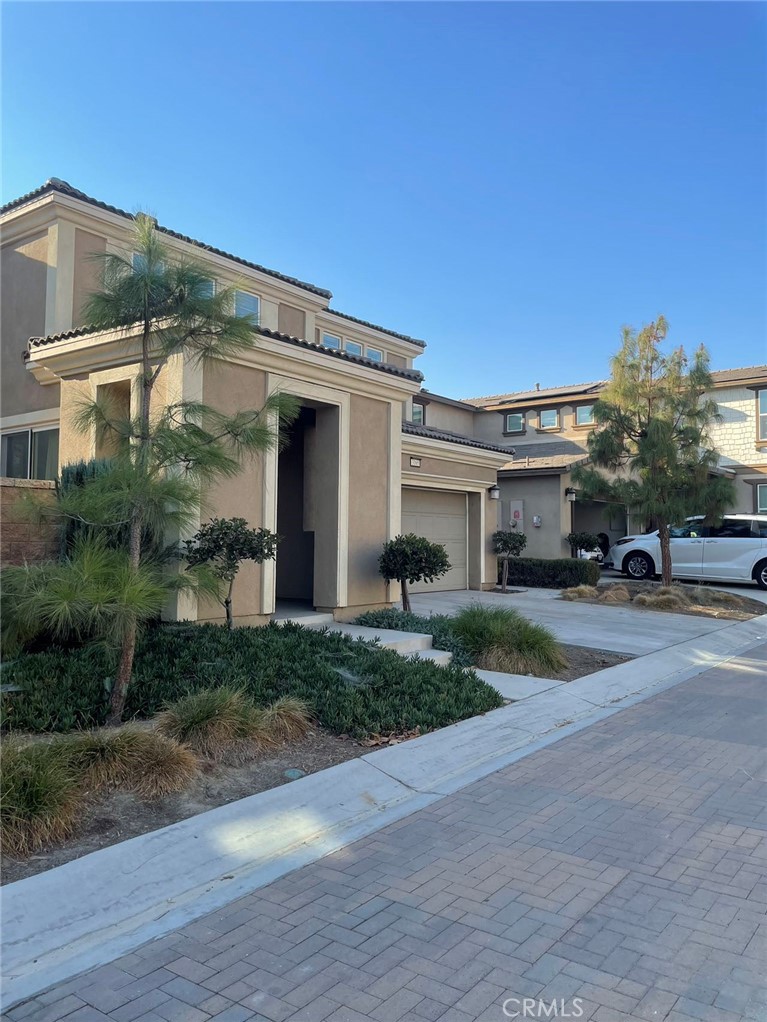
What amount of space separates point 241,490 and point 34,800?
6.12 meters

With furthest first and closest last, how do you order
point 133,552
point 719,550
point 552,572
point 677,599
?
point 719,550 < point 552,572 < point 677,599 < point 133,552

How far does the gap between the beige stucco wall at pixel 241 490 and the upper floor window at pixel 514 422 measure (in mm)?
19821

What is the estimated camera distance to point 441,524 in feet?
59.2

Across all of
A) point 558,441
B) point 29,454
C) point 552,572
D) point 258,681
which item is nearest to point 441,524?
point 552,572

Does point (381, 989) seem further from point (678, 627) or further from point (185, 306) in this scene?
point (678, 627)

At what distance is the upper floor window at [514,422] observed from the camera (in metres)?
29.2

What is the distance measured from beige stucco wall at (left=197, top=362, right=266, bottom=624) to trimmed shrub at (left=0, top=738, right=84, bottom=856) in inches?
196

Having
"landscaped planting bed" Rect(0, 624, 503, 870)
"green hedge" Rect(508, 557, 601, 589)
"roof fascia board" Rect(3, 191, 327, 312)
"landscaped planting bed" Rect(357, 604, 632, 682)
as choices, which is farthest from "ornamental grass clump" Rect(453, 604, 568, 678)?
"green hedge" Rect(508, 557, 601, 589)

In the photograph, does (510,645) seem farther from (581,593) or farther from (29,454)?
(29,454)

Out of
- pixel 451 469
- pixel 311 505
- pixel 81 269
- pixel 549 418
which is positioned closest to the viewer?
pixel 311 505

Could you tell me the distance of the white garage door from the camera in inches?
672

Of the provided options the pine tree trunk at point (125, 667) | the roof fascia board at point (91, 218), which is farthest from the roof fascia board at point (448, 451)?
the pine tree trunk at point (125, 667)

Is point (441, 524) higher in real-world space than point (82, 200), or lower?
lower

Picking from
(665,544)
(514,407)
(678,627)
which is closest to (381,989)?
(678,627)
